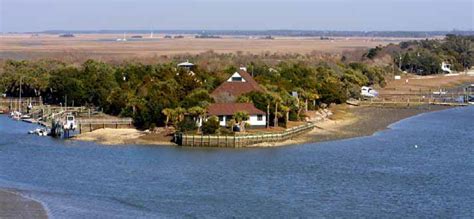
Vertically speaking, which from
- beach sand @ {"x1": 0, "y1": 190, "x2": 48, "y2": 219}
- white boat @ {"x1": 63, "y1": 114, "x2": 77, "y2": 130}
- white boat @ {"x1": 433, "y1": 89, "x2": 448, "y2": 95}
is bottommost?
beach sand @ {"x1": 0, "y1": 190, "x2": 48, "y2": 219}

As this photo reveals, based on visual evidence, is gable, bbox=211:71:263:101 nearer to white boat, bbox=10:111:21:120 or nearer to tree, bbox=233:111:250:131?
tree, bbox=233:111:250:131

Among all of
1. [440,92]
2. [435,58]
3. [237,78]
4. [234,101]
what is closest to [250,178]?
[234,101]

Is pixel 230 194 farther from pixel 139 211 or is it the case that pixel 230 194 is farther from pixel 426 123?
pixel 426 123

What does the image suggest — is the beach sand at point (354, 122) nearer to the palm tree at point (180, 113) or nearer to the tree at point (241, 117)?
the tree at point (241, 117)

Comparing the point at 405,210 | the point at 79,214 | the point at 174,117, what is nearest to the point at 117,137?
the point at 174,117

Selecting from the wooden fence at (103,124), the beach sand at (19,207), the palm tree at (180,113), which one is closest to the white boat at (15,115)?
the wooden fence at (103,124)

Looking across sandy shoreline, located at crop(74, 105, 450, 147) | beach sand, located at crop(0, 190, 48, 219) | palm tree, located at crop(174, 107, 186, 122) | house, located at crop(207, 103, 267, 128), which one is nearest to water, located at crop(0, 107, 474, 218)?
beach sand, located at crop(0, 190, 48, 219)
